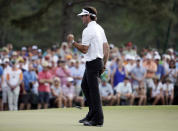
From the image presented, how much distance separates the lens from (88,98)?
10.6 m

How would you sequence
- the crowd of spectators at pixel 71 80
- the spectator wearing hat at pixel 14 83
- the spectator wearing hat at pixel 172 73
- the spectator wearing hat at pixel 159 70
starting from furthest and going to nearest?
the spectator wearing hat at pixel 159 70 < the spectator wearing hat at pixel 172 73 < the crowd of spectators at pixel 71 80 < the spectator wearing hat at pixel 14 83

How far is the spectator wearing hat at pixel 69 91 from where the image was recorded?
64.4 ft

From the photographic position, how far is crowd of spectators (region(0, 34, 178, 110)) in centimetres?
1908

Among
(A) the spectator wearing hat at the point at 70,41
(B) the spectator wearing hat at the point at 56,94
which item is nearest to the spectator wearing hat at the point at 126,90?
(B) the spectator wearing hat at the point at 56,94

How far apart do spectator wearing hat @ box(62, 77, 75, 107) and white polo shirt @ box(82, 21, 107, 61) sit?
9.45 meters

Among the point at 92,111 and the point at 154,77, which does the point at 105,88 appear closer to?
the point at 154,77

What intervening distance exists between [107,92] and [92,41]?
1016 centimetres

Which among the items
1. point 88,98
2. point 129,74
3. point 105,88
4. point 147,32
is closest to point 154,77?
point 129,74

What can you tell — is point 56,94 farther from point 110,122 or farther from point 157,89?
point 110,122

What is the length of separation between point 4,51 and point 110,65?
3666mm

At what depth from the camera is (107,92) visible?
20203 mm

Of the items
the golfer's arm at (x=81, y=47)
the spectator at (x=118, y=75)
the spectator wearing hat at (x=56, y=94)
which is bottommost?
the spectator wearing hat at (x=56, y=94)

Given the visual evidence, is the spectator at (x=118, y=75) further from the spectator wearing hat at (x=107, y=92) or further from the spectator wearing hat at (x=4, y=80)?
the spectator wearing hat at (x=4, y=80)

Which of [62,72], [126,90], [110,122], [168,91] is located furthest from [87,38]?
[168,91]
